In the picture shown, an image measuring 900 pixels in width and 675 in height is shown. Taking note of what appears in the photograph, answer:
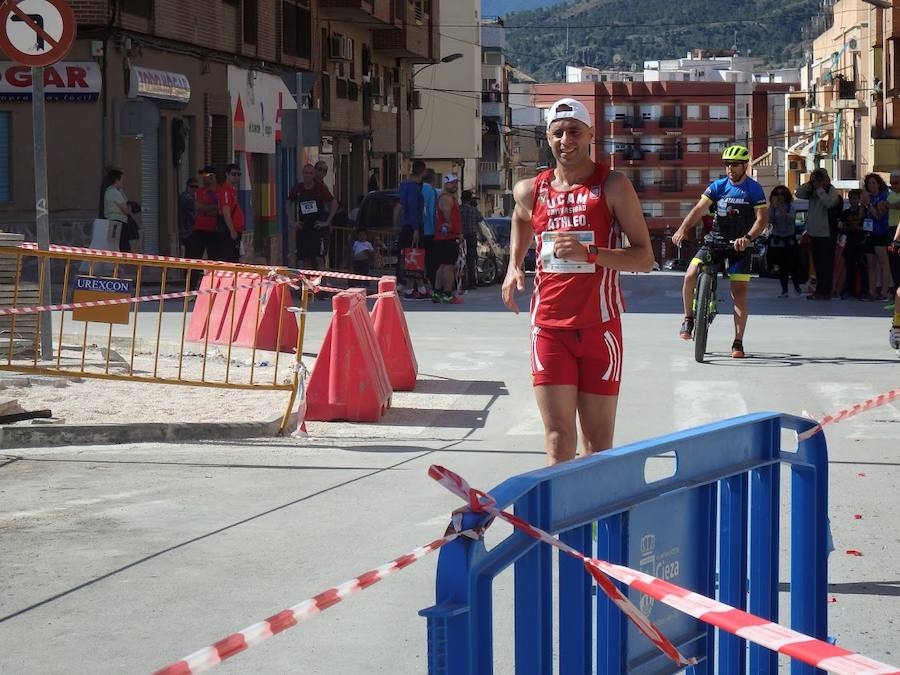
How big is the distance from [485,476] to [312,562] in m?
2.23

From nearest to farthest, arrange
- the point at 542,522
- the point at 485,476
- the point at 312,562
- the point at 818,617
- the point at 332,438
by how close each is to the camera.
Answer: the point at 542,522 < the point at 818,617 < the point at 312,562 < the point at 485,476 < the point at 332,438

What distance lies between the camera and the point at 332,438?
33.5ft

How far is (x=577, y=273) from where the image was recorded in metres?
6.79

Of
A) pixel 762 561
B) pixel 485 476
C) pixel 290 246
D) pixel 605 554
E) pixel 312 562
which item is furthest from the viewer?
pixel 290 246

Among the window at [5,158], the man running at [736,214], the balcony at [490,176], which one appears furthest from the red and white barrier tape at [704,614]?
the balcony at [490,176]

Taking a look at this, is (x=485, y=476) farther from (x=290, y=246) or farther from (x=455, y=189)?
(x=290, y=246)

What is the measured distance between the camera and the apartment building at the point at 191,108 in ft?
88.5

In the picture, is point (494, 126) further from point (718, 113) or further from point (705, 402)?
point (705, 402)

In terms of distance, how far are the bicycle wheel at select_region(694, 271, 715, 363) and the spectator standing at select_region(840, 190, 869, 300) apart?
993cm

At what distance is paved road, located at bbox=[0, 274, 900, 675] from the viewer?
214 inches

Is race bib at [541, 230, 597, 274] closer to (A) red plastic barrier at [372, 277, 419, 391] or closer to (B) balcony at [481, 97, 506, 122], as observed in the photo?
(A) red plastic barrier at [372, 277, 419, 391]

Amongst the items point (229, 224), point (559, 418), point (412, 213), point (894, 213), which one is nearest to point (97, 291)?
point (559, 418)

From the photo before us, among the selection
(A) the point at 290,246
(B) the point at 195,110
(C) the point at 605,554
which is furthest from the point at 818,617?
(A) the point at 290,246

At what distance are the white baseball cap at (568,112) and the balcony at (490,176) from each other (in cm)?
9846
